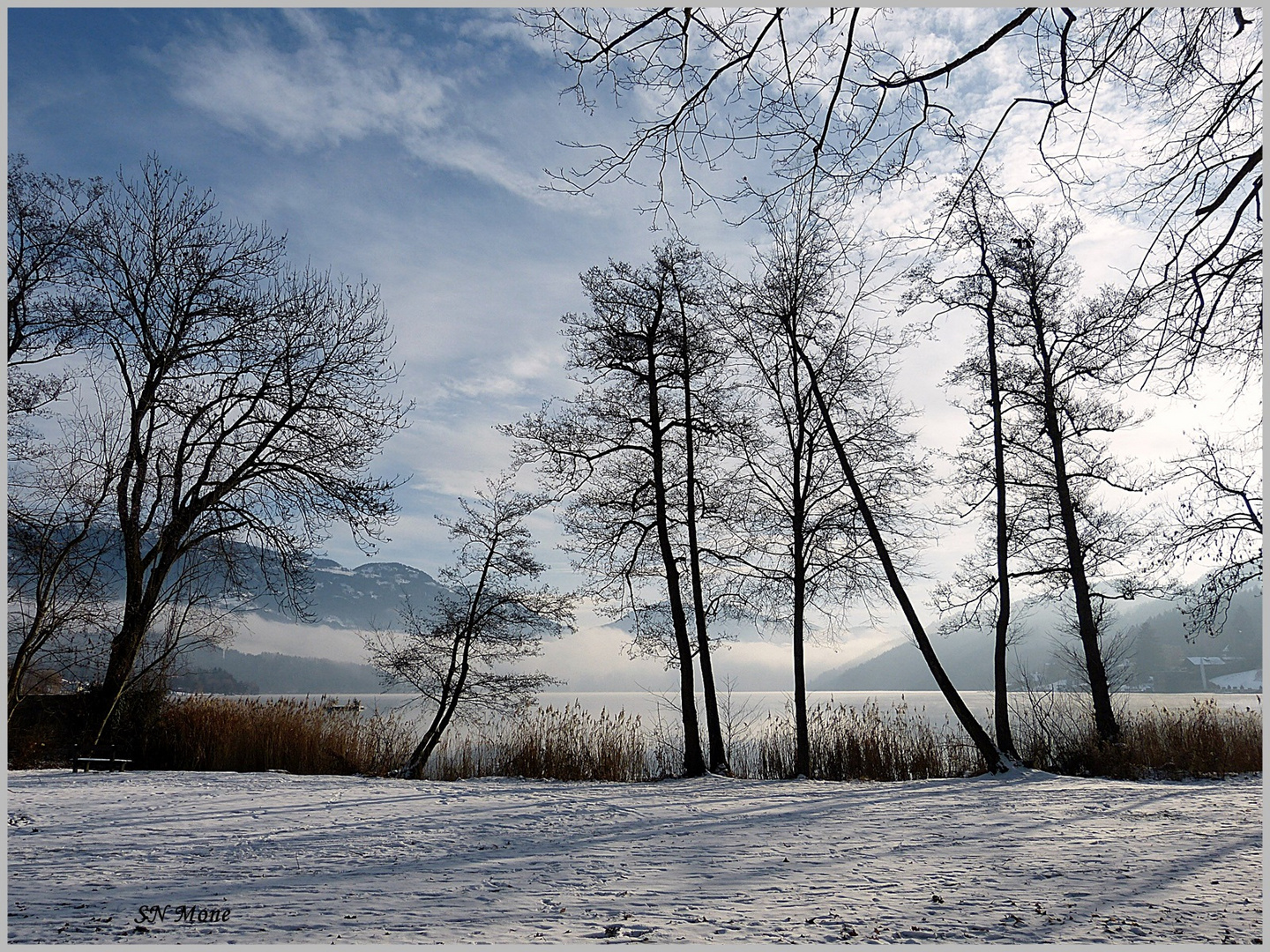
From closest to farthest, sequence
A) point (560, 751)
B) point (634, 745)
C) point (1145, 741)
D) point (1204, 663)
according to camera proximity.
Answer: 1. point (560, 751)
2. point (634, 745)
3. point (1145, 741)
4. point (1204, 663)

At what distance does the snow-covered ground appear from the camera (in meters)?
3.34

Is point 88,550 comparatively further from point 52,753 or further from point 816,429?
point 816,429

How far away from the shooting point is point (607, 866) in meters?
4.55

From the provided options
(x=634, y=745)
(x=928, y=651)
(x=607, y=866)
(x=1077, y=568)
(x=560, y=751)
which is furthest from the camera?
(x=1077, y=568)

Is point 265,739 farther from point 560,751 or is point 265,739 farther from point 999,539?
point 999,539

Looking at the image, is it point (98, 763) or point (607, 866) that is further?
point (98, 763)

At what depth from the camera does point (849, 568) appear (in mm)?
12203

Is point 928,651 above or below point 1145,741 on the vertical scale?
above

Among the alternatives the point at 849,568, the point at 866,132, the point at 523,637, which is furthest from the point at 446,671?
the point at 866,132

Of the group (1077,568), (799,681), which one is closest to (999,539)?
(1077,568)

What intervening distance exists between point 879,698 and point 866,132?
11.3 metres

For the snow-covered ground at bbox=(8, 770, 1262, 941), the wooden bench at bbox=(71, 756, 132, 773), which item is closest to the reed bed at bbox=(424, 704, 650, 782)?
the snow-covered ground at bbox=(8, 770, 1262, 941)

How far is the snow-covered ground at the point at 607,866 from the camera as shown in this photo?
3.34 meters

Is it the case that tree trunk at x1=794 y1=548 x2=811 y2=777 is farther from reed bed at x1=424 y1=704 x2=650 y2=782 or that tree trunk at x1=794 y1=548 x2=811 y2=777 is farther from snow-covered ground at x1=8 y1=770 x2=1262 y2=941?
snow-covered ground at x1=8 y1=770 x2=1262 y2=941
